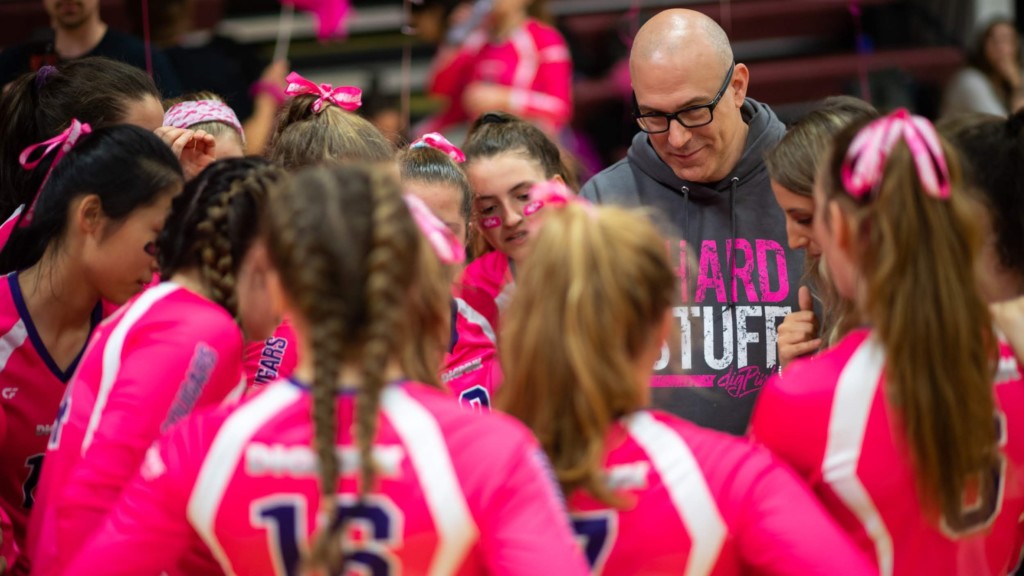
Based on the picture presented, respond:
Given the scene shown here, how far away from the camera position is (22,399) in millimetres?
2393

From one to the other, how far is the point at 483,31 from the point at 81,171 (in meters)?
3.56

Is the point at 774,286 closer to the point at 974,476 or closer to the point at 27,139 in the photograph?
the point at 974,476

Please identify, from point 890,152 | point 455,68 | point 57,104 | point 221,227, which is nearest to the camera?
point 890,152

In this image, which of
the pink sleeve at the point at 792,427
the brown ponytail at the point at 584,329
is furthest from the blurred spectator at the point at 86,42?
the pink sleeve at the point at 792,427

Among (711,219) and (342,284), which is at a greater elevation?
(711,219)

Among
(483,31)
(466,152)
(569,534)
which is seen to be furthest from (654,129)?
(483,31)

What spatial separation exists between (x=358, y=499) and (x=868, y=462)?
2.41ft

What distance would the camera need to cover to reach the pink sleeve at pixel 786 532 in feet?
5.28

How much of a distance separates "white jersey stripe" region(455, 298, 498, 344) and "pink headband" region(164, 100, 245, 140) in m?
0.73

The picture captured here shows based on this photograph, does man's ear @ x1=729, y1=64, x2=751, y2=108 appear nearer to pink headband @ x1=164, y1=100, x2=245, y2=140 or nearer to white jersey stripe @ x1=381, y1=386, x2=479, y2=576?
pink headband @ x1=164, y1=100, x2=245, y2=140

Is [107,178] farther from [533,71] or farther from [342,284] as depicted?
[533,71]

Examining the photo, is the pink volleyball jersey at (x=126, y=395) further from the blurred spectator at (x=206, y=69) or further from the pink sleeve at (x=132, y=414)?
the blurred spectator at (x=206, y=69)

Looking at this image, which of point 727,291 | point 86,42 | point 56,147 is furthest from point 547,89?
point 56,147

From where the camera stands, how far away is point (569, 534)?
5.14ft
